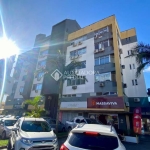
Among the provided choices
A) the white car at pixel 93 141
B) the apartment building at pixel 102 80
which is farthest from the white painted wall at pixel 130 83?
the white car at pixel 93 141

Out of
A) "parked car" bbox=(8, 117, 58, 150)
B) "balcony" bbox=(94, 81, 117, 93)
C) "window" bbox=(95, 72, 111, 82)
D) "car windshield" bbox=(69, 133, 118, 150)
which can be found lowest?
"parked car" bbox=(8, 117, 58, 150)

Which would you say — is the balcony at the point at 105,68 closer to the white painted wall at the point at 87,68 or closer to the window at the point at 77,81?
the white painted wall at the point at 87,68

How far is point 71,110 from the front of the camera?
811 inches

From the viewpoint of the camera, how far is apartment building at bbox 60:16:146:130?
17.4 metres

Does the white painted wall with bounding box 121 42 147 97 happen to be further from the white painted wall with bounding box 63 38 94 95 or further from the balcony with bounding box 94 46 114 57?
the white painted wall with bounding box 63 38 94 95

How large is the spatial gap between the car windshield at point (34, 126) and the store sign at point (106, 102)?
1183cm

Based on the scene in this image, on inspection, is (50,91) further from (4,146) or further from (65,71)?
(4,146)

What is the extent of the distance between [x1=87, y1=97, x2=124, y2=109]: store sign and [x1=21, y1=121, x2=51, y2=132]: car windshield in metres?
11.8

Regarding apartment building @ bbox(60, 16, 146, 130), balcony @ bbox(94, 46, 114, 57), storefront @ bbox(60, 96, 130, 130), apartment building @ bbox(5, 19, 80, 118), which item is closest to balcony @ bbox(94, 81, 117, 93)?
apartment building @ bbox(60, 16, 146, 130)

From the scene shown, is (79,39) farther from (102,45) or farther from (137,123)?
(137,123)

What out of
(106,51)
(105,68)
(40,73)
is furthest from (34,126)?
(40,73)

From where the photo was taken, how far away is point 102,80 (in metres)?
19.6

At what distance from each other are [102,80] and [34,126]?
14853mm

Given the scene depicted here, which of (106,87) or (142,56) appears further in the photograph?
(106,87)
